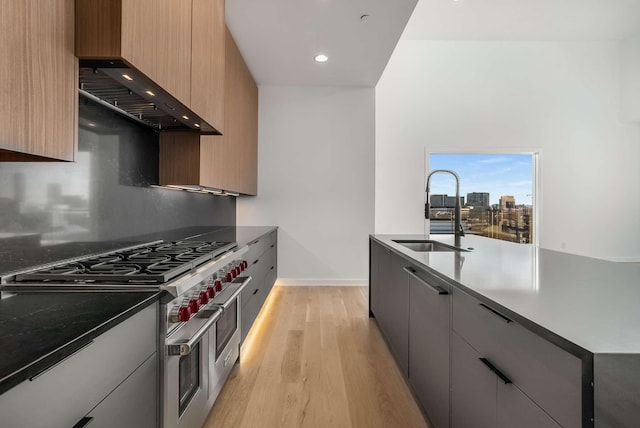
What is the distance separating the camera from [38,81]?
895 mm

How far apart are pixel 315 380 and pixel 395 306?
2.32 ft

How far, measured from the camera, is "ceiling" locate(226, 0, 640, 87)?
279 cm

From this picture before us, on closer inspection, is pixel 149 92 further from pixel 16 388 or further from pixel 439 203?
pixel 439 203

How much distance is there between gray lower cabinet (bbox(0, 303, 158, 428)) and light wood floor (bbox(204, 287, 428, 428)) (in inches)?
33.9

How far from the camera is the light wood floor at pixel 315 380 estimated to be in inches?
69.1

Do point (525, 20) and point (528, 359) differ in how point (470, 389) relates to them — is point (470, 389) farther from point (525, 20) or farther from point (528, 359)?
point (525, 20)

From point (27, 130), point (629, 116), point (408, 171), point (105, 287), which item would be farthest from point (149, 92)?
point (629, 116)

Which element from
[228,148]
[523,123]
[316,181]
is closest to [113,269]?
[228,148]

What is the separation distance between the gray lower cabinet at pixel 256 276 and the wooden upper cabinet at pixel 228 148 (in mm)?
620

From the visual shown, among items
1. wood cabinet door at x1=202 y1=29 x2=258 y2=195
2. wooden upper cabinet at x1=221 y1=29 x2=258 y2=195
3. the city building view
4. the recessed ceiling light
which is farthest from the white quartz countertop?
the city building view

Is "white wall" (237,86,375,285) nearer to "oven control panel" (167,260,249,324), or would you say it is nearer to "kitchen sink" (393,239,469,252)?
"kitchen sink" (393,239,469,252)

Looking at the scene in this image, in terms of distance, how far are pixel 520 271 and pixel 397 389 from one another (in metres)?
1.11

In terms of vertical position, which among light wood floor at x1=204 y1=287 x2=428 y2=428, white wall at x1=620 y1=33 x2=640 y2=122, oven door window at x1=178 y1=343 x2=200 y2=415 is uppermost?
white wall at x1=620 y1=33 x2=640 y2=122

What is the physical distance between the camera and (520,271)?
138cm
